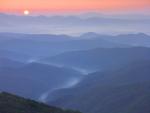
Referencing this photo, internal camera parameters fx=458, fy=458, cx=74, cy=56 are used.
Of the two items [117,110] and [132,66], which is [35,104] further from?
[132,66]

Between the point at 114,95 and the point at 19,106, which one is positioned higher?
the point at 114,95

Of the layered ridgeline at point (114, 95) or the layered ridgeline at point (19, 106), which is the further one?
the layered ridgeline at point (114, 95)

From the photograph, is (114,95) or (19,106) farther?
(114,95)

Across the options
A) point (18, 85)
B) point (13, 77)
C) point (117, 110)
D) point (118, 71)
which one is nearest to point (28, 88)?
point (18, 85)

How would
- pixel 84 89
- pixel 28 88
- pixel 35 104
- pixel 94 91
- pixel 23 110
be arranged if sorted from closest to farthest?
pixel 23 110 < pixel 35 104 < pixel 94 91 < pixel 84 89 < pixel 28 88

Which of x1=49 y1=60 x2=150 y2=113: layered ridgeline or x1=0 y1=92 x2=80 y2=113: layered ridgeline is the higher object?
x1=49 y1=60 x2=150 y2=113: layered ridgeline

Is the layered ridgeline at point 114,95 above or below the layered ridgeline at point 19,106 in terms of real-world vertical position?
above

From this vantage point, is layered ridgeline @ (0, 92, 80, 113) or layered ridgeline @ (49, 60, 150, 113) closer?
layered ridgeline @ (0, 92, 80, 113)

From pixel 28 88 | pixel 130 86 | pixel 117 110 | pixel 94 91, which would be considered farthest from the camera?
Answer: pixel 28 88
